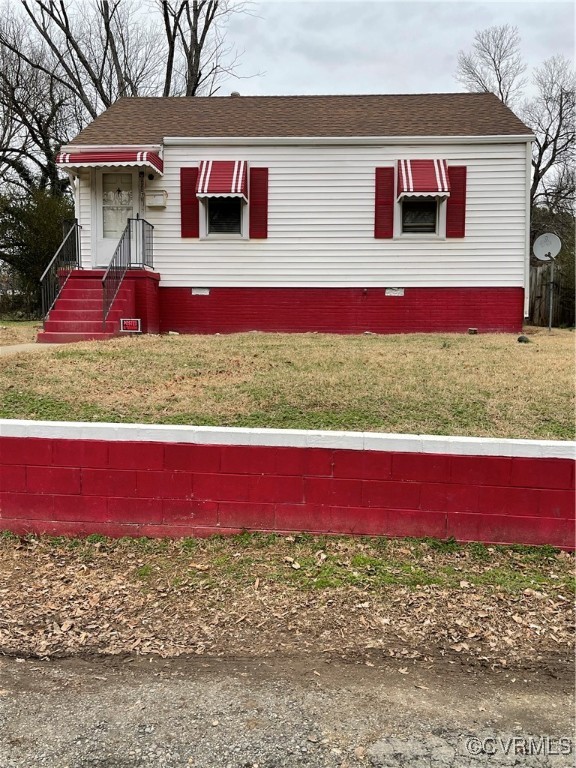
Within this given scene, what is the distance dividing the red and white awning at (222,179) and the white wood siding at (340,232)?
0.31 metres

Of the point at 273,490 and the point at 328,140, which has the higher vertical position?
the point at 328,140

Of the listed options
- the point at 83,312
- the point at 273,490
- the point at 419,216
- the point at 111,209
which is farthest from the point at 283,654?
the point at 111,209

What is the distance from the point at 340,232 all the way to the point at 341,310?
1.62 metres

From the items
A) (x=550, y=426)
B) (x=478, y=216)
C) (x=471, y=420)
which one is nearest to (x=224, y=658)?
(x=471, y=420)

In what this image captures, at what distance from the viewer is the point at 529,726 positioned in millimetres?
2387

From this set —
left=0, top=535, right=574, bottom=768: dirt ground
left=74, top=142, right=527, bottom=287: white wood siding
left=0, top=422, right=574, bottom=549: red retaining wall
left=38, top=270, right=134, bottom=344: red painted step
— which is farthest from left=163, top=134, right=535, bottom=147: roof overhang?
left=0, top=535, right=574, bottom=768: dirt ground

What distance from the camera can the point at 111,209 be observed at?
1327 centimetres

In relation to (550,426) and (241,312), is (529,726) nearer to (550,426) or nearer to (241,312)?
(550,426)

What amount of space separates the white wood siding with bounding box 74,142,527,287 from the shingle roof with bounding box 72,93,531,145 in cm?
46

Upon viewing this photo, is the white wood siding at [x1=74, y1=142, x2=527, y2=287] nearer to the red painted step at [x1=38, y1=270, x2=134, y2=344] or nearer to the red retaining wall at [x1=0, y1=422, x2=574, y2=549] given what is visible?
the red painted step at [x1=38, y1=270, x2=134, y2=344]

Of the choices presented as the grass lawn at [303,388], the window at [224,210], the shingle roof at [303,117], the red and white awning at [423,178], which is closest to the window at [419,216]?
the red and white awning at [423,178]

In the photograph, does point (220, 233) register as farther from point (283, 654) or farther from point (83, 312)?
point (283, 654)

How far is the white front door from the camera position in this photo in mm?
13195

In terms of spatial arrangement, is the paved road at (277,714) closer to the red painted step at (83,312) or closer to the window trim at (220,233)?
the red painted step at (83,312)
